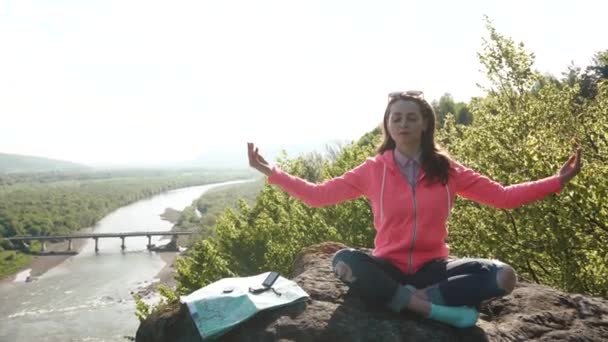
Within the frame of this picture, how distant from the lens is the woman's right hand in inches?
234

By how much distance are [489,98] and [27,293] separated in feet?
205

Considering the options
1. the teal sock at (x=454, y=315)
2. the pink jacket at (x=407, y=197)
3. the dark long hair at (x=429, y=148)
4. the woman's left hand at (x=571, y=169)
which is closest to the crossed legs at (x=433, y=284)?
the teal sock at (x=454, y=315)

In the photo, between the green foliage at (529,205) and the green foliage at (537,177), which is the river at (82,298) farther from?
the green foliage at (537,177)

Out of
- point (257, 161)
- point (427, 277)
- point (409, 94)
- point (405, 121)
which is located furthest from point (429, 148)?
point (257, 161)

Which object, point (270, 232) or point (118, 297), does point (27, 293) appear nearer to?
point (118, 297)

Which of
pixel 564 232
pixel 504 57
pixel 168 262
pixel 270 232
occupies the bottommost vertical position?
pixel 168 262

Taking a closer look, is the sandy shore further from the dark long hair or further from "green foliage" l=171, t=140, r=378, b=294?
the dark long hair

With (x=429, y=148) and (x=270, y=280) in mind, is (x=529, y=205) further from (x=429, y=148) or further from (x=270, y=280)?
(x=270, y=280)

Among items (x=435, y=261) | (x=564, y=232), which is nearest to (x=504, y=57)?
(x=564, y=232)

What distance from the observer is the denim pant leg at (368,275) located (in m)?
5.21

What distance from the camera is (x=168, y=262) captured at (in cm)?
8475

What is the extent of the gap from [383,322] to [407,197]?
1.20 m

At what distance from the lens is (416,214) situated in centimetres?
541

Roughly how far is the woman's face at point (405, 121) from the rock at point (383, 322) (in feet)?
5.60
